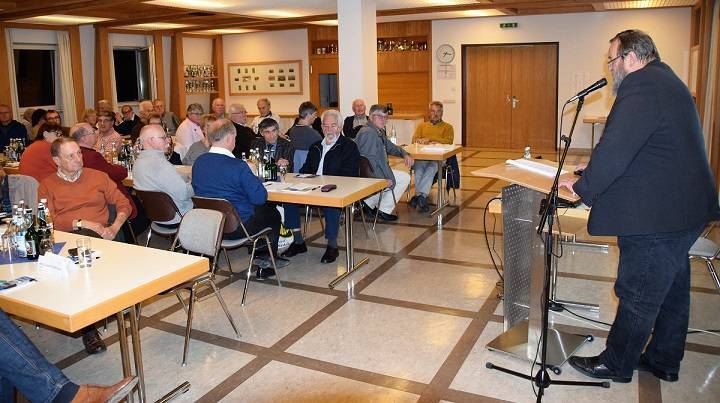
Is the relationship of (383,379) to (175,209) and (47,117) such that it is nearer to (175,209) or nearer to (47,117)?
(175,209)

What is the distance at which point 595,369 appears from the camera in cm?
305

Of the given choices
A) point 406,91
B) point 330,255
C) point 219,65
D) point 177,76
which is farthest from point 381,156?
point 219,65

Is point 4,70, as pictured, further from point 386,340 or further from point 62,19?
point 386,340

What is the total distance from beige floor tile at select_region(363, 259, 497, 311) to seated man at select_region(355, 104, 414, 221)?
1.26 m

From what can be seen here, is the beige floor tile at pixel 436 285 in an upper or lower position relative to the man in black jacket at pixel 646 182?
lower

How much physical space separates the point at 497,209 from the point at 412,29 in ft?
31.0

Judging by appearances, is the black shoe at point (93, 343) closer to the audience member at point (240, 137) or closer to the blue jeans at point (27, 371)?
the blue jeans at point (27, 371)

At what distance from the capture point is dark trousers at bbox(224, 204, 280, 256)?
425 cm

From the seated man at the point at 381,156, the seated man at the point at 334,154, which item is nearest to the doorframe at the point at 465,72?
the seated man at the point at 381,156

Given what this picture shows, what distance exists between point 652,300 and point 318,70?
40.0 ft

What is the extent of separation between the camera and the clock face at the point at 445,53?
12766 mm

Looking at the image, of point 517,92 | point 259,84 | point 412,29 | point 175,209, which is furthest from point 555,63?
point 175,209

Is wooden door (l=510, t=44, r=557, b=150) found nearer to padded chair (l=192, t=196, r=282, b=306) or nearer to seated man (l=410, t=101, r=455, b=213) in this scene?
seated man (l=410, t=101, r=455, b=213)

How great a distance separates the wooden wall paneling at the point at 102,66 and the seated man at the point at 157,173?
859cm
